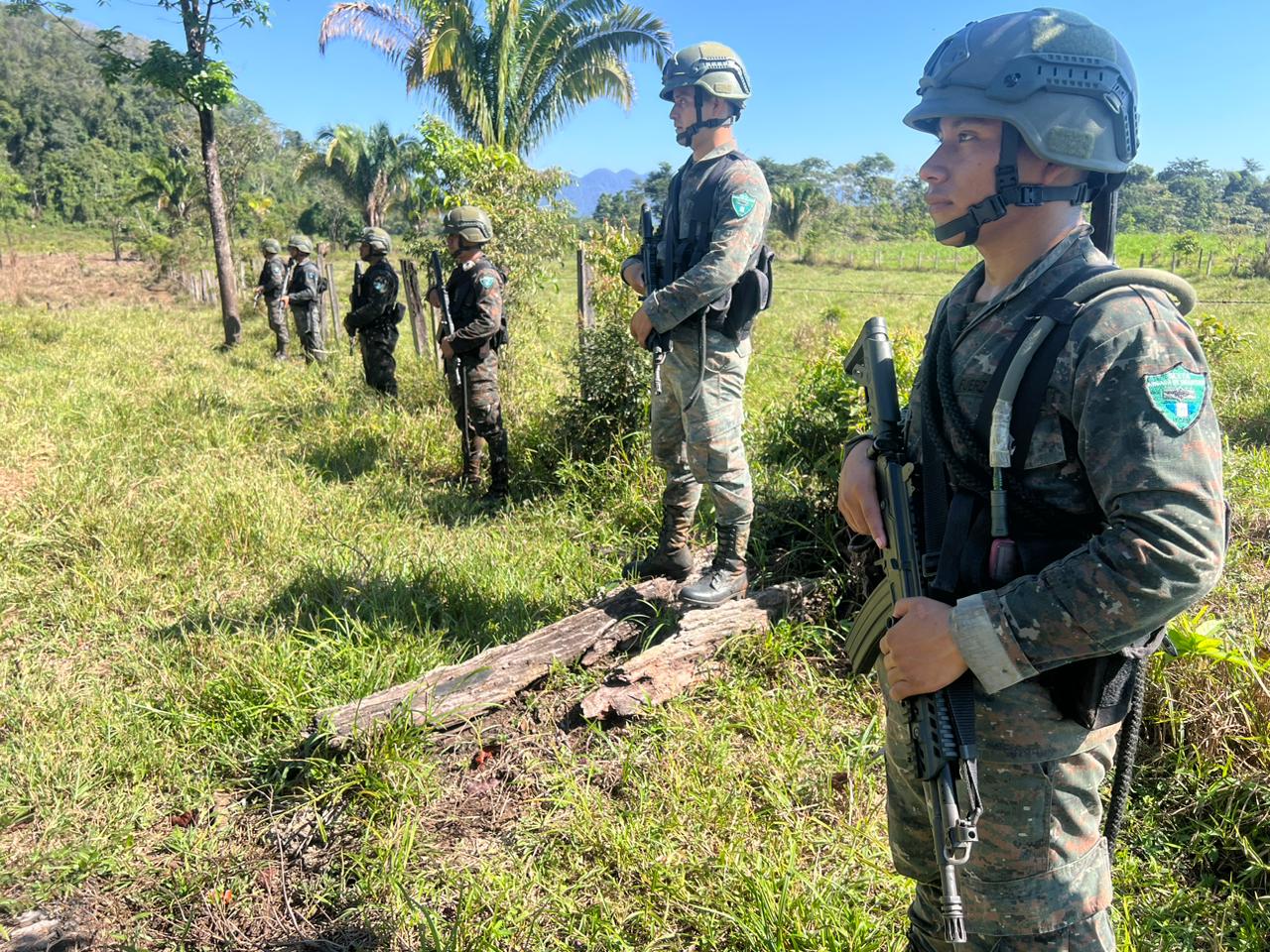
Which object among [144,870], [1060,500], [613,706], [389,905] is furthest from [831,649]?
[144,870]

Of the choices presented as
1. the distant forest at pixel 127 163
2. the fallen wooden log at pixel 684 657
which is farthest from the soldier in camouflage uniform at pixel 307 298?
the distant forest at pixel 127 163

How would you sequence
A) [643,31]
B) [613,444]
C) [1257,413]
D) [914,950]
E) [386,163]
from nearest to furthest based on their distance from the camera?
[914,950] → [613,444] → [1257,413] → [643,31] → [386,163]

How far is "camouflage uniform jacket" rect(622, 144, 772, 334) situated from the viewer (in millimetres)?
3131

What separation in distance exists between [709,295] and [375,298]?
5.08 m

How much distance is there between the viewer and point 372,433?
244 inches

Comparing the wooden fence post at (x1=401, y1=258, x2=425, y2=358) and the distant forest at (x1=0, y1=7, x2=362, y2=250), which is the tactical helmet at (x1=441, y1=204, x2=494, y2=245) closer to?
the wooden fence post at (x1=401, y1=258, x2=425, y2=358)

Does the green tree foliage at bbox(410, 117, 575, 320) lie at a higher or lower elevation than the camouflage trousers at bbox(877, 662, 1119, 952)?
higher

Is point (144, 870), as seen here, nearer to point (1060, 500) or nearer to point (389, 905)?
point (389, 905)

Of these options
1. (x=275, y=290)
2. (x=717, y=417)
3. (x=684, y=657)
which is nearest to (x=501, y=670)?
(x=684, y=657)

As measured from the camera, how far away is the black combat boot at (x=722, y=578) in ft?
11.0

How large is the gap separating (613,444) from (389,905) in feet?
10.6

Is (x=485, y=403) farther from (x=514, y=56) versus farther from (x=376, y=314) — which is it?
(x=514, y=56)

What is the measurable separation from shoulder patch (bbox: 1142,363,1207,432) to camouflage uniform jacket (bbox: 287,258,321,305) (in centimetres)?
1017

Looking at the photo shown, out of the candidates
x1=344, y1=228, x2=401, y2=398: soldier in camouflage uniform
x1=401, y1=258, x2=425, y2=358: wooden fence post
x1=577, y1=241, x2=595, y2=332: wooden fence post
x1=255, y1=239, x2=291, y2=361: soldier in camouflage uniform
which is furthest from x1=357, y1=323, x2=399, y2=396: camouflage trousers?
x1=255, y1=239, x2=291, y2=361: soldier in camouflage uniform
